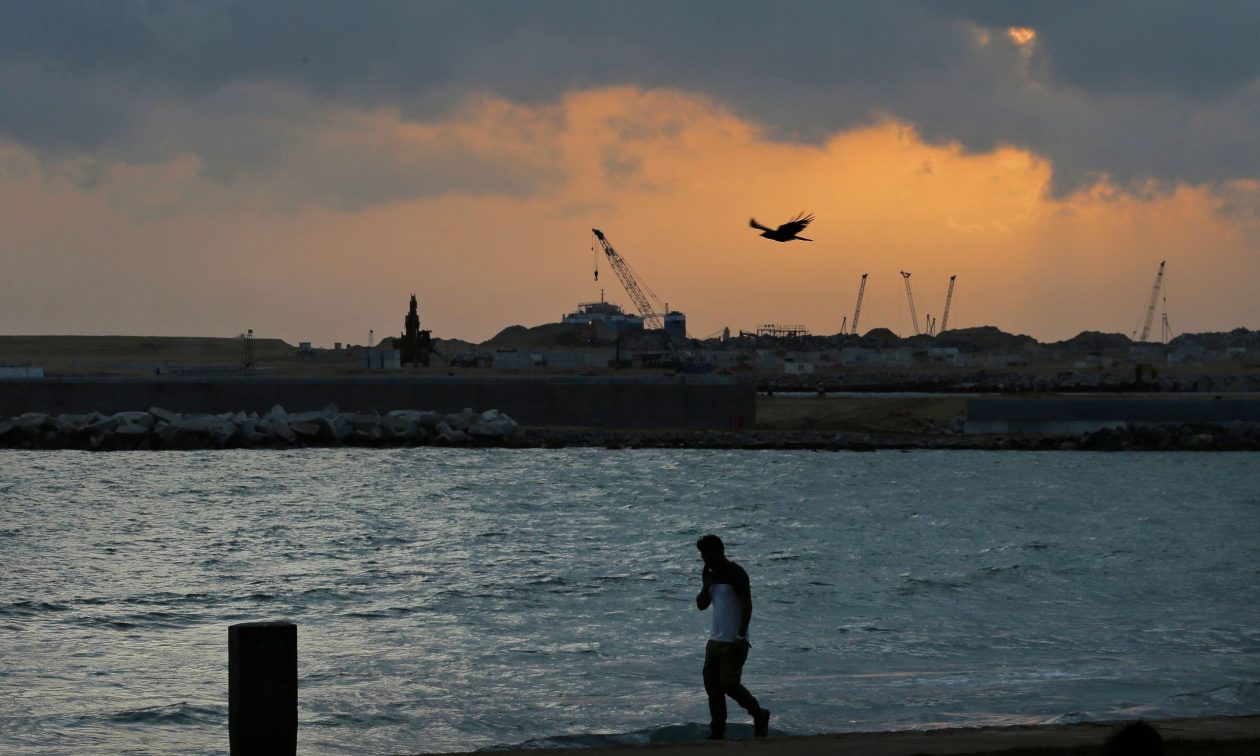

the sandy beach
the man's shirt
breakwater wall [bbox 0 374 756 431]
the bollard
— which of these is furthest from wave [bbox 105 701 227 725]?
breakwater wall [bbox 0 374 756 431]

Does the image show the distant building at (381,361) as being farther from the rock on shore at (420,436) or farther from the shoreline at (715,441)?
the shoreline at (715,441)

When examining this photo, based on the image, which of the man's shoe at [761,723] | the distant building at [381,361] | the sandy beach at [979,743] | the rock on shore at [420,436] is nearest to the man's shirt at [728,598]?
the man's shoe at [761,723]

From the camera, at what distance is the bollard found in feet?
31.4

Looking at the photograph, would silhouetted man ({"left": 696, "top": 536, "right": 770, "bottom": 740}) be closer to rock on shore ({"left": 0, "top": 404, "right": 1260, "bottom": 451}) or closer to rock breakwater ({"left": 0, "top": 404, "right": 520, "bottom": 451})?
rock on shore ({"left": 0, "top": 404, "right": 1260, "bottom": 451})

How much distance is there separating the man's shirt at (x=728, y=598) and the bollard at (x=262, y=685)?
366 cm

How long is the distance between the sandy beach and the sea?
3.30m

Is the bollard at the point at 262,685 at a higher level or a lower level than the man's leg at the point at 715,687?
higher

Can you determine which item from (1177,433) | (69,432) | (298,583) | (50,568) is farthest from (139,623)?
(1177,433)

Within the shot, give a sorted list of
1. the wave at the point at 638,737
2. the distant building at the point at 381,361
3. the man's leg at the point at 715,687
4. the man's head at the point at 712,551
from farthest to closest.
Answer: the distant building at the point at 381,361 < the wave at the point at 638,737 < the man's leg at the point at 715,687 < the man's head at the point at 712,551

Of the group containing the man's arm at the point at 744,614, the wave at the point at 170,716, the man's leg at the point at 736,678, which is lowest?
the wave at the point at 170,716

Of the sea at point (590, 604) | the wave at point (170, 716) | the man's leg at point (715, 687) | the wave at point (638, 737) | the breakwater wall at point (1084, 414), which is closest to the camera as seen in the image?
the man's leg at point (715, 687)

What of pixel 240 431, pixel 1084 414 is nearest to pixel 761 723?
pixel 240 431

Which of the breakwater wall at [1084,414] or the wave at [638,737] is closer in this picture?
the wave at [638,737]

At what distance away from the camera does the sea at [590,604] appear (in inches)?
583
